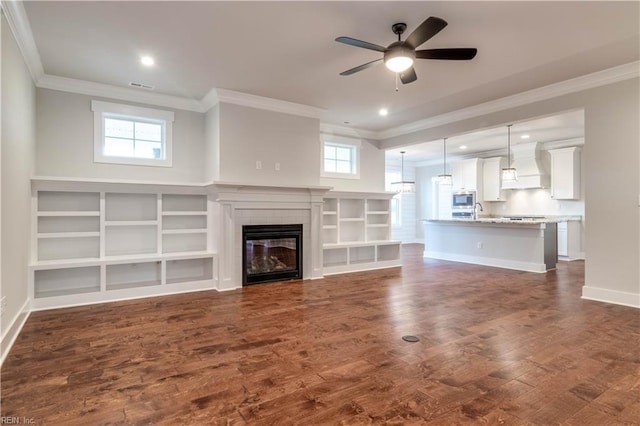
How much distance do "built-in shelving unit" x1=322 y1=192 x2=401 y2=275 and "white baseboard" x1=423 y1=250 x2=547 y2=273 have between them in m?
1.71

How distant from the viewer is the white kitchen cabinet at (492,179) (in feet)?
30.4

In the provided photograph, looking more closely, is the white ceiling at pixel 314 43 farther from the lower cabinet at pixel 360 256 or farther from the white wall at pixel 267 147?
the lower cabinet at pixel 360 256

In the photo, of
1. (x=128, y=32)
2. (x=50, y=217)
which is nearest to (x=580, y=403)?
(x=128, y=32)

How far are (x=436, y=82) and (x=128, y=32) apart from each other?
11.7 ft

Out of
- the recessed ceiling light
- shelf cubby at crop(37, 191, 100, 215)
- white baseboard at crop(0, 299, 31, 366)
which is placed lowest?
white baseboard at crop(0, 299, 31, 366)

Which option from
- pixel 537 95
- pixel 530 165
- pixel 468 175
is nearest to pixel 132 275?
pixel 537 95

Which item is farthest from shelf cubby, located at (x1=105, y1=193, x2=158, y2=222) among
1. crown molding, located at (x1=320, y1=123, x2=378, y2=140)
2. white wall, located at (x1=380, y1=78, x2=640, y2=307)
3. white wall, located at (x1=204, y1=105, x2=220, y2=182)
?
white wall, located at (x1=380, y1=78, x2=640, y2=307)

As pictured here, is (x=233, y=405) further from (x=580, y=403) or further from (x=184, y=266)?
(x=184, y=266)

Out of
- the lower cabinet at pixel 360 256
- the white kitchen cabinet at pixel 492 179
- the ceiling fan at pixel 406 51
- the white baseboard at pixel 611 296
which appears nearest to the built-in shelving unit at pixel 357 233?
the lower cabinet at pixel 360 256

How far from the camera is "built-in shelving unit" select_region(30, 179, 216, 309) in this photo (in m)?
4.19

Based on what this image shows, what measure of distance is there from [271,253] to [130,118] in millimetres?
2830

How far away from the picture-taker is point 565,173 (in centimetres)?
802

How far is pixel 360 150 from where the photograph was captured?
23.4ft

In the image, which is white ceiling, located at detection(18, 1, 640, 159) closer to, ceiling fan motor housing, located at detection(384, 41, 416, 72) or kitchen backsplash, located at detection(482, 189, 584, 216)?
ceiling fan motor housing, located at detection(384, 41, 416, 72)
